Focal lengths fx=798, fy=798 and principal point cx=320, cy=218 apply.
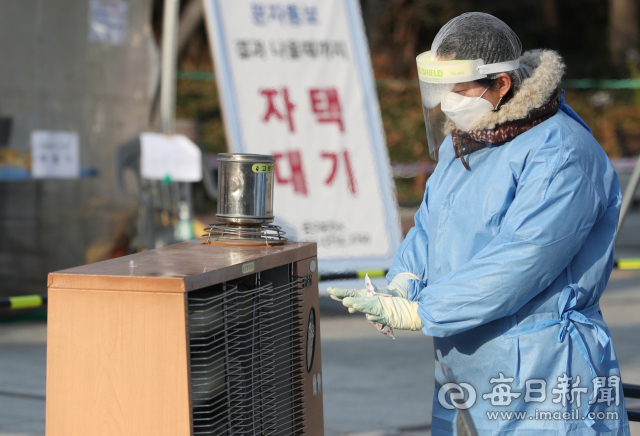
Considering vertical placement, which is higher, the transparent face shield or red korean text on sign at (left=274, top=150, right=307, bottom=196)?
the transparent face shield

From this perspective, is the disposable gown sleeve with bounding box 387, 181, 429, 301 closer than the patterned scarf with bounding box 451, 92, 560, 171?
No

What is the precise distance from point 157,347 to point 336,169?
411 cm

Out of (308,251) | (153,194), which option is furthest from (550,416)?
(153,194)

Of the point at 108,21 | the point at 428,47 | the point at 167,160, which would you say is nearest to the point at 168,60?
the point at 167,160

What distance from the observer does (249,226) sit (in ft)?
8.00

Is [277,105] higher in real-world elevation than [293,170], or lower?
higher

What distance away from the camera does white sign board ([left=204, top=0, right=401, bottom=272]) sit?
5.57 metres

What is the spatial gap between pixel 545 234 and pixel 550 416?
0.51 meters

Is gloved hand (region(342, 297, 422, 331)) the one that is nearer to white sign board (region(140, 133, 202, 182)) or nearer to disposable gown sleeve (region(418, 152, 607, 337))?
disposable gown sleeve (region(418, 152, 607, 337))

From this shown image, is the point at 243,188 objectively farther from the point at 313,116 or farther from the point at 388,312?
the point at 313,116

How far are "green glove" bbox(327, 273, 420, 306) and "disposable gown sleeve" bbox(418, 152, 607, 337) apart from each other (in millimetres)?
257

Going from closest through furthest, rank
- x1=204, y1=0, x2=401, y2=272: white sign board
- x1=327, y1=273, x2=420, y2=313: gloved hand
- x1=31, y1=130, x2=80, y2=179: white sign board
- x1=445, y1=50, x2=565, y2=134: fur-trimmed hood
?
x1=445, y1=50, x2=565, y2=134: fur-trimmed hood < x1=327, y1=273, x2=420, y2=313: gloved hand < x1=204, y1=0, x2=401, y2=272: white sign board < x1=31, y1=130, x2=80, y2=179: white sign board

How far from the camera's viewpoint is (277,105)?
18.5ft

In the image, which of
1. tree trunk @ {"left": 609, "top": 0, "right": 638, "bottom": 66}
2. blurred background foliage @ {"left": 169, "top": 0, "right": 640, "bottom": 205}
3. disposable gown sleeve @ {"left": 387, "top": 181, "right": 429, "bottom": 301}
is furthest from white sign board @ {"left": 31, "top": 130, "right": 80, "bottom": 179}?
tree trunk @ {"left": 609, "top": 0, "right": 638, "bottom": 66}
